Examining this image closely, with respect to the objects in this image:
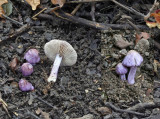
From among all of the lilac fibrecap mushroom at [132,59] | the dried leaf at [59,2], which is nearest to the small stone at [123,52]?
the lilac fibrecap mushroom at [132,59]

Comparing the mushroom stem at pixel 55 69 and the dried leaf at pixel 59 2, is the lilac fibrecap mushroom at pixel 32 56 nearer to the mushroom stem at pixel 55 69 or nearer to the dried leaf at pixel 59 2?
the mushroom stem at pixel 55 69

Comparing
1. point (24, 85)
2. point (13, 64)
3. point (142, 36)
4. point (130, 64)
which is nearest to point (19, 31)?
point (13, 64)

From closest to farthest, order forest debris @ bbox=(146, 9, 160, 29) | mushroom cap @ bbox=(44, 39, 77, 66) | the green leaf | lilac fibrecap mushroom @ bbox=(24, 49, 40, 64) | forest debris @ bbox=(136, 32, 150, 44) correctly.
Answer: mushroom cap @ bbox=(44, 39, 77, 66) → lilac fibrecap mushroom @ bbox=(24, 49, 40, 64) → forest debris @ bbox=(146, 9, 160, 29) → forest debris @ bbox=(136, 32, 150, 44) → the green leaf

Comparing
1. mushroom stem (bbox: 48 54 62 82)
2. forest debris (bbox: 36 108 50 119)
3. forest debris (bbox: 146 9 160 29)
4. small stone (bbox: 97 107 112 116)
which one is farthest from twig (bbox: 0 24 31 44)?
forest debris (bbox: 146 9 160 29)

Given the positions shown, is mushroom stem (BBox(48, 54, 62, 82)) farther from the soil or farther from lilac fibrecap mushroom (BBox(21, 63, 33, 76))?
lilac fibrecap mushroom (BBox(21, 63, 33, 76))

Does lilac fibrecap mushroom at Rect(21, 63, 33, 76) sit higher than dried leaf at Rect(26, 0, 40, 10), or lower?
lower

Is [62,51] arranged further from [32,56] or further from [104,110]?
[104,110]

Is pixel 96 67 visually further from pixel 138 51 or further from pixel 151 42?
pixel 151 42

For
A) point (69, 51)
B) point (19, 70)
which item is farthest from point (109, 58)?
point (19, 70)
